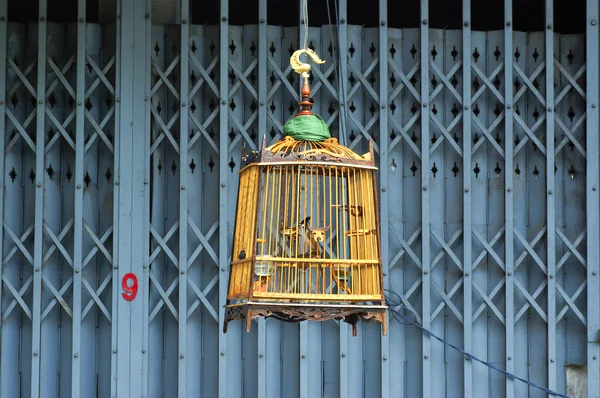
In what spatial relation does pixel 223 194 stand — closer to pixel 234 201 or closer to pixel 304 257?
pixel 234 201

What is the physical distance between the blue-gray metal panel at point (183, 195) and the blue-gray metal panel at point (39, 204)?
3.13ft

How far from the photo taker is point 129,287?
8.16 meters

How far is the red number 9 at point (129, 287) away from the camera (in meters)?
8.15

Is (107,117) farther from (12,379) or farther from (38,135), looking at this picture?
(12,379)

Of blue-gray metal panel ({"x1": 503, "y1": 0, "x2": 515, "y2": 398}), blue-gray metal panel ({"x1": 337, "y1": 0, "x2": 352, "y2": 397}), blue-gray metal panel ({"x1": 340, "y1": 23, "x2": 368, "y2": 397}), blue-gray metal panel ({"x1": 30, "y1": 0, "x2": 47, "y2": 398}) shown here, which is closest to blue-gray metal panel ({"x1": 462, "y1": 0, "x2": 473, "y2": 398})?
blue-gray metal panel ({"x1": 503, "y1": 0, "x2": 515, "y2": 398})

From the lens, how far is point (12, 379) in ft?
27.0

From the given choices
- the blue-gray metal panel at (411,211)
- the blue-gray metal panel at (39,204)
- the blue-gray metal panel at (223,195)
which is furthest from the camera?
the blue-gray metal panel at (411,211)

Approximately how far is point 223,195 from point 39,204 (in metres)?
1.27

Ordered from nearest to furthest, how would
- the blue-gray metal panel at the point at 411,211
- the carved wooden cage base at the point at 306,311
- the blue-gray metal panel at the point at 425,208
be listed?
the carved wooden cage base at the point at 306,311
the blue-gray metal panel at the point at 425,208
the blue-gray metal panel at the point at 411,211

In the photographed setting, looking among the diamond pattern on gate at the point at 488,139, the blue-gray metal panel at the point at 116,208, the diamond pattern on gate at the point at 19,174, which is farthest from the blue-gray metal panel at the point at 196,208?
the diamond pattern on gate at the point at 488,139

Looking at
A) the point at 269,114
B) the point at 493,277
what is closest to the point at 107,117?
the point at 269,114

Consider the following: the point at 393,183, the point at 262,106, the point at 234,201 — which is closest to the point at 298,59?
the point at 262,106

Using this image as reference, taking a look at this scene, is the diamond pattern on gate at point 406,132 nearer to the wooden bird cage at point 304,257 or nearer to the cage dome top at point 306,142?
the wooden bird cage at point 304,257

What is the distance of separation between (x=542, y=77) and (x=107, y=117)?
10.4 ft
